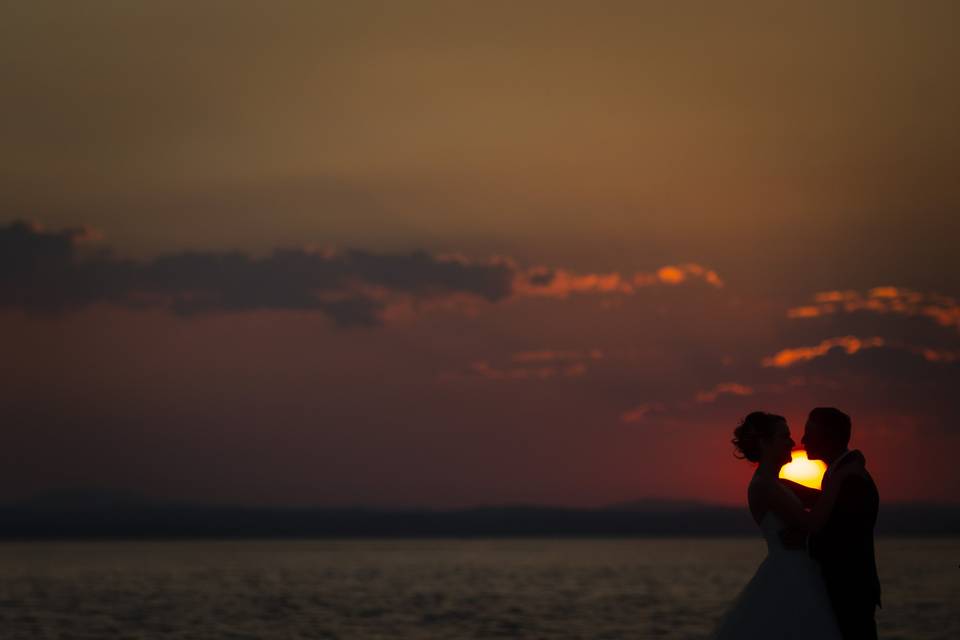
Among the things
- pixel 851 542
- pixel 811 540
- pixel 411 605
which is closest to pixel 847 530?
pixel 851 542

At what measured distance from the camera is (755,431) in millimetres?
11500

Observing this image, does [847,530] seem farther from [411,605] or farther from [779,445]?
[411,605]

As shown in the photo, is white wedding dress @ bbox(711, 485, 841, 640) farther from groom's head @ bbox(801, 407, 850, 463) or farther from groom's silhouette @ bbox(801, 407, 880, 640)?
groom's head @ bbox(801, 407, 850, 463)

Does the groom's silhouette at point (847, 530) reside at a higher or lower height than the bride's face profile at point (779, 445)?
lower

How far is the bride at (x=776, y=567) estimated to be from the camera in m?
11.2

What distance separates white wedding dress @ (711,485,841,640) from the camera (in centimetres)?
1120

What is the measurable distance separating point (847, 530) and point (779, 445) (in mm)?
1040

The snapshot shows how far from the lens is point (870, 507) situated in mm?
10641

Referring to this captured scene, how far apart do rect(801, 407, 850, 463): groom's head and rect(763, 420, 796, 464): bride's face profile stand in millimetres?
636

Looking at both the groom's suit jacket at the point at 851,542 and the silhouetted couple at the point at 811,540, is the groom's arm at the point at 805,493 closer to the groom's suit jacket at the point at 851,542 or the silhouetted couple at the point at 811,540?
the silhouetted couple at the point at 811,540

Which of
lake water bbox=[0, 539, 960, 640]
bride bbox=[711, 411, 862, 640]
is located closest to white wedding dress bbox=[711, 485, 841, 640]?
bride bbox=[711, 411, 862, 640]

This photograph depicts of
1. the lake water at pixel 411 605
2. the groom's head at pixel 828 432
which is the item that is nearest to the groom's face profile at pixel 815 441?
the groom's head at pixel 828 432

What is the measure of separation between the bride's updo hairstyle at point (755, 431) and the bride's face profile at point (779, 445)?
3 centimetres

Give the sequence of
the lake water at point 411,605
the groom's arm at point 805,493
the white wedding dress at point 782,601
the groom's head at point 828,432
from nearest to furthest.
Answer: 1. the groom's head at point 828,432
2. the white wedding dress at point 782,601
3. the groom's arm at point 805,493
4. the lake water at point 411,605
